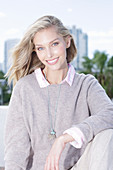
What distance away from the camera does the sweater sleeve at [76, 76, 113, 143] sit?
3.64 feet

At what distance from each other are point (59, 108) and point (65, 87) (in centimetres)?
13

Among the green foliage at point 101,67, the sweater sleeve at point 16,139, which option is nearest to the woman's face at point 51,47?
the sweater sleeve at point 16,139

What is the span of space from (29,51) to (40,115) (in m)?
0.38

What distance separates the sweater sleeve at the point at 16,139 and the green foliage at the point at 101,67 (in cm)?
958

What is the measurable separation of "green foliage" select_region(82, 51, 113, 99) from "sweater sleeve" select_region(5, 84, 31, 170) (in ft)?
31.4

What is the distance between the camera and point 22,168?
125cm

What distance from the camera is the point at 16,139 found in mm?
1255

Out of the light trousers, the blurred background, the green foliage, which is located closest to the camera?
the light trousers

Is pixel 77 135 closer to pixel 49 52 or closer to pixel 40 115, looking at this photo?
pixel 40 115

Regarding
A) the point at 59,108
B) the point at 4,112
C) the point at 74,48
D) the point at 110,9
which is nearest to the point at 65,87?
the point at 59,108

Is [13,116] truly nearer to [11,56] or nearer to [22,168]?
[22,168]

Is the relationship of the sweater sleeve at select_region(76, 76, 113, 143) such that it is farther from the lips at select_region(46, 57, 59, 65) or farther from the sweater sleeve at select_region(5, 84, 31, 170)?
the sweater sleeve at select_region(5, 84, 31, 170)

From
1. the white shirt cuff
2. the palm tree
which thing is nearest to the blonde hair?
the white shirt cuff

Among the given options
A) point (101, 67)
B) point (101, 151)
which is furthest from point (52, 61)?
point (101, 67)
